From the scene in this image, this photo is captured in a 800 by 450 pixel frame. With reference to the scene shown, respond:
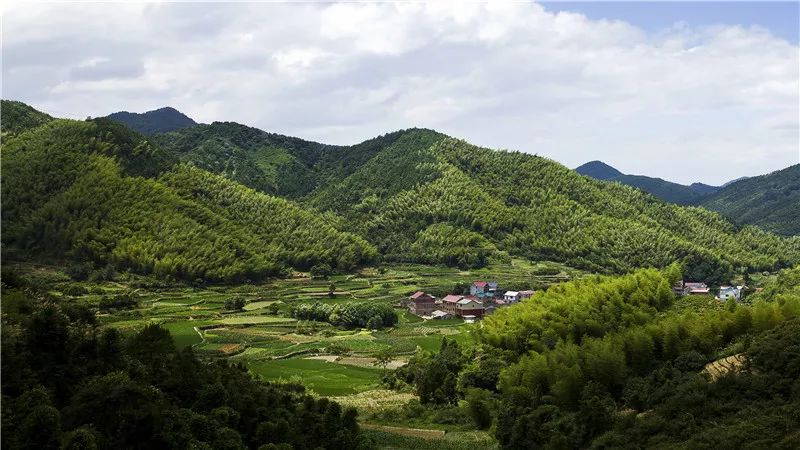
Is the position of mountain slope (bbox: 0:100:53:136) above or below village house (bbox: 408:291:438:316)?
above

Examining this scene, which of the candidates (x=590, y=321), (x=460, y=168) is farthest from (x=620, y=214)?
(x=590, y=321)

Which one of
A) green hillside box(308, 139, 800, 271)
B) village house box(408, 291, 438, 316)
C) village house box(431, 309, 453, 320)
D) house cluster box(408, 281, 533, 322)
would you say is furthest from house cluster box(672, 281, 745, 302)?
village house box(408, 291, 438, 316)

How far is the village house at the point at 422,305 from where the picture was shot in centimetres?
7381

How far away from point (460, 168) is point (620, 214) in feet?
103

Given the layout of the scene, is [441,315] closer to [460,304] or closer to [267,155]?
[460,304]

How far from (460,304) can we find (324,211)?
7086 cm

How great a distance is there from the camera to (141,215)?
84812mm

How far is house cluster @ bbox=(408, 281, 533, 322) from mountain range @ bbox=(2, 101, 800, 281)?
2202 cm

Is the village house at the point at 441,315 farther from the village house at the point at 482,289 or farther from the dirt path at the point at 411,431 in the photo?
the dirt path at the point at 411,431

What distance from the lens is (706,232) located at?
132m

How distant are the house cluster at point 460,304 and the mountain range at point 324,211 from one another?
22.0 metres

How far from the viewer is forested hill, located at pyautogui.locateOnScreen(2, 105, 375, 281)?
7694 cm

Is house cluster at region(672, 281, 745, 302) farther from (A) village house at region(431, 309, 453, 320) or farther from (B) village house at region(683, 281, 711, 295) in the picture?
(A) village house at region(431, 309, 453, 320)

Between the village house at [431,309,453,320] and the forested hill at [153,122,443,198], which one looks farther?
the forested hill at [153,122,443,198]
